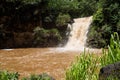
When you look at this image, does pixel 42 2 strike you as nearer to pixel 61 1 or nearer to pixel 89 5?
pixel 61 1

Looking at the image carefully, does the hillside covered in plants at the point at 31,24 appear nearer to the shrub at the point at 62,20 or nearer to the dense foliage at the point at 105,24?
the shrub at the point at 62,20

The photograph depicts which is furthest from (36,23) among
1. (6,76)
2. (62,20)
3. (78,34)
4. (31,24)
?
(6,76)

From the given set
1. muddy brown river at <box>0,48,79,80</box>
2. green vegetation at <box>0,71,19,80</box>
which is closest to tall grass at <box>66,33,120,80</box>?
green vegetation at <box>0,71,19,80</box>

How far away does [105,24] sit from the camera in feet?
65.2

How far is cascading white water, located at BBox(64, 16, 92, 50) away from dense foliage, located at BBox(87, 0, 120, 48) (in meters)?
0.69

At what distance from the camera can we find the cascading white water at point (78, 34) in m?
21.0

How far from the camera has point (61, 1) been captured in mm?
23969

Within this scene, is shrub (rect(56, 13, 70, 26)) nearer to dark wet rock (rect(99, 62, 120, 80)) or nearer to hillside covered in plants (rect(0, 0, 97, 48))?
hillside covered in plants (rect(0, 0, 97, 48))

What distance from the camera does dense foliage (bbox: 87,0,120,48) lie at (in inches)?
761

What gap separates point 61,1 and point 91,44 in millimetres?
5511

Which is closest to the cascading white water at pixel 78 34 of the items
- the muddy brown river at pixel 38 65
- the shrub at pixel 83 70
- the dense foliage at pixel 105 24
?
the dense foliage at pixel 105 24

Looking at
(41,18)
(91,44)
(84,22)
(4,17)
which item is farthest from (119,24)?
(4,17)

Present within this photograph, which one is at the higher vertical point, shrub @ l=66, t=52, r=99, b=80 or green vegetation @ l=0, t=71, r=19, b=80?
shrub @ l=66, t=52, r=99, b=80

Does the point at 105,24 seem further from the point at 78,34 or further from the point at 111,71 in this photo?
the point at 111,71
